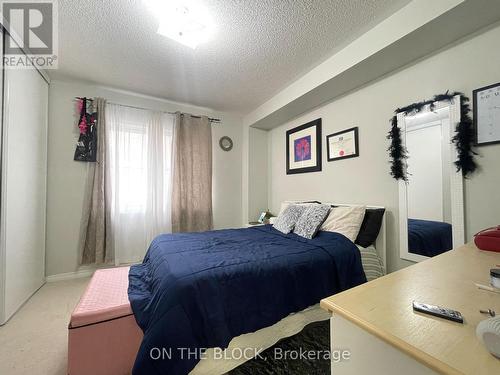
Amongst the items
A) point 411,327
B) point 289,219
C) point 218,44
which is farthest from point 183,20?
point 411,327

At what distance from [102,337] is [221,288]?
0.72 m

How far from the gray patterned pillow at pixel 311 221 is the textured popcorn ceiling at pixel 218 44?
164 centimetres

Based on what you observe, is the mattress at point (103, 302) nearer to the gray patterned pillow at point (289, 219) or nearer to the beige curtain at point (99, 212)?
→ the beige curtain at point (99, 212)

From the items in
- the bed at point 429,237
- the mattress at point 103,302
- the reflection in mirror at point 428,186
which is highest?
the reflection in mirror at point 428,186

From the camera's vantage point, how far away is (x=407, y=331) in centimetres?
51

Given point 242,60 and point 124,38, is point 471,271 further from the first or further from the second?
point 124,38

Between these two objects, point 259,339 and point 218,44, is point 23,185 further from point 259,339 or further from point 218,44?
point 259,339

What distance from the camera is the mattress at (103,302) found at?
→ 115cm

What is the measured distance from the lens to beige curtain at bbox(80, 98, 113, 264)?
2680 millimetres

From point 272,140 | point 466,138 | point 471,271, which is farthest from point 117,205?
point 466,138

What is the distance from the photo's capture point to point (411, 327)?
1.73 ft

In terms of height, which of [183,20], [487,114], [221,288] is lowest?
[221,288]

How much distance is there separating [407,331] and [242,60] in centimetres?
249

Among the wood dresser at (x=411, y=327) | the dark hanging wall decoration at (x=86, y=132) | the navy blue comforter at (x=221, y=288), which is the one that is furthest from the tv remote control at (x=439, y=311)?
the dark hanging wall decoration at (x=86, y=132)
